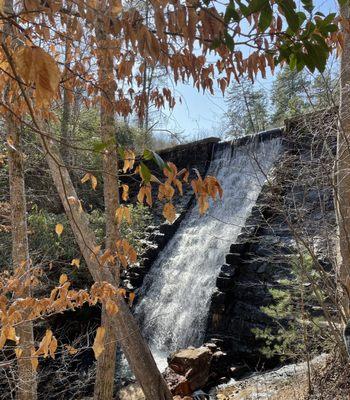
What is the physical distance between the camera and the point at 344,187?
3955 millimetres

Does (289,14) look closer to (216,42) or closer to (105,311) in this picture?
(216,42)

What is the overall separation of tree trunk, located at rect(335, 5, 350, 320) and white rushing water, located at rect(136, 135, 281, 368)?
2.94 meters

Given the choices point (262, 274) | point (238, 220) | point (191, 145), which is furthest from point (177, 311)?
point (191, 145)

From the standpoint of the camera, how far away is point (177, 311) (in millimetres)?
8195

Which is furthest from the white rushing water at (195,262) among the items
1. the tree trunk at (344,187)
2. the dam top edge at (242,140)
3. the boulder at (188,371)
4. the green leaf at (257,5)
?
the green leaf at (257,5)

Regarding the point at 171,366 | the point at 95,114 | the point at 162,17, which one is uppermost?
the point at 95,114

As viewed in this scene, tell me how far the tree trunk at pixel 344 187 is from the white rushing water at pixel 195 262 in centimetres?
294

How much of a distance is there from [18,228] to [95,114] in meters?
7.63

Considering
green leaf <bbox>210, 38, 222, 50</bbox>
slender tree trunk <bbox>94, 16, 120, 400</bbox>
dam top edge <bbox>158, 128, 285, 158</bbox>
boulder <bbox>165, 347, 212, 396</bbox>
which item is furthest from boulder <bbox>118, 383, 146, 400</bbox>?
green leaf <bbox>210, 38, 222, 50</bbox>

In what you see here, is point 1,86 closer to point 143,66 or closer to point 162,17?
point 143,66

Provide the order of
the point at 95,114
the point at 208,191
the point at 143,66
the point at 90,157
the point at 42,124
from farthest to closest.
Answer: the point at 95,114 → the point at 90,157 → the point at 42,124 → the point at 143,66 → the point at 208,191

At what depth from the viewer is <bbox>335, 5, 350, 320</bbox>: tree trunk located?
12.2 ft

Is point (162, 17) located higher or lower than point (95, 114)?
lower

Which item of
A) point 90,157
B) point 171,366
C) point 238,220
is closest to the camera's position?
point 171,366
